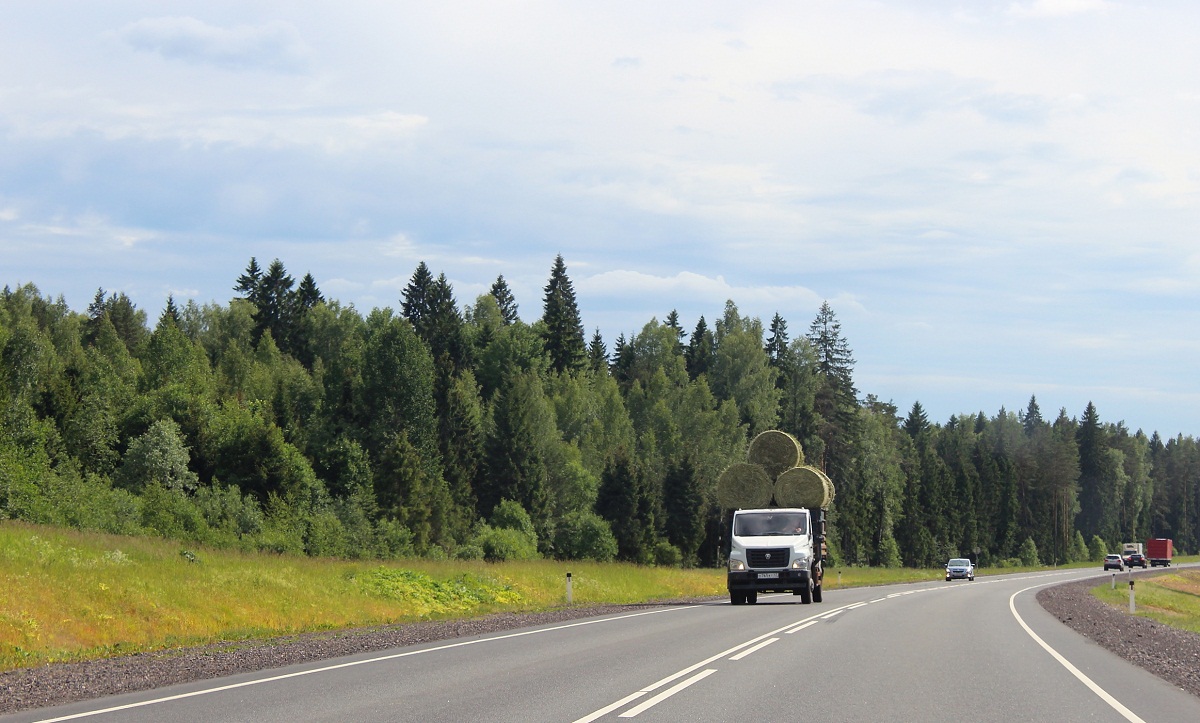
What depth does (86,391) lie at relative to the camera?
73.8 metres

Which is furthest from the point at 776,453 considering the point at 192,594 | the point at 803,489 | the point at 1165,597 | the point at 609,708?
the point at 1165,597

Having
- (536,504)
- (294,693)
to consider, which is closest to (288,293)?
(536,504)

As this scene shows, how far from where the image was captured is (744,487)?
37.7 meters

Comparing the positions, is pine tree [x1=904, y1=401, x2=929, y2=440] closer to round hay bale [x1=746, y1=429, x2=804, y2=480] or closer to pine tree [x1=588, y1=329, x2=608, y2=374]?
pine tree [x1=588, y1=329, x2=608, y2=374]

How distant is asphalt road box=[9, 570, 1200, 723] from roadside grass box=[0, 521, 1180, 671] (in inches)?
192

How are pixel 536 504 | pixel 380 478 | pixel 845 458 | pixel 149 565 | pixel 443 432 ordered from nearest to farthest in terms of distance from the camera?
pixel 149 565
pixel 380 478
pixel 536 504
pixel 443 432
pixel 845 458

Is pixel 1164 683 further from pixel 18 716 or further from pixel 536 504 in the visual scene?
pixel 536 504

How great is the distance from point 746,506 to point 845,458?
69.0m

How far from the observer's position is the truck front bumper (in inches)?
1150

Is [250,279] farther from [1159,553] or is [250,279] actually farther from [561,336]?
[1159,553]

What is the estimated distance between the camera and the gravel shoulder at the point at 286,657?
489 inches

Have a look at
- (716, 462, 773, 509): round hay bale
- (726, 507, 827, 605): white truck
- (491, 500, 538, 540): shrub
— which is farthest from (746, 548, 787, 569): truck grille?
(491, 500, 538, 540): shrub

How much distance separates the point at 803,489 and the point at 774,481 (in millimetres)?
2041

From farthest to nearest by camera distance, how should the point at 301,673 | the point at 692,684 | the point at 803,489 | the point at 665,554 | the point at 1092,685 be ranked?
the point at 665,554
the point at 803,489
the point at 301,673
the point at 1092,685
the point at 692,684
